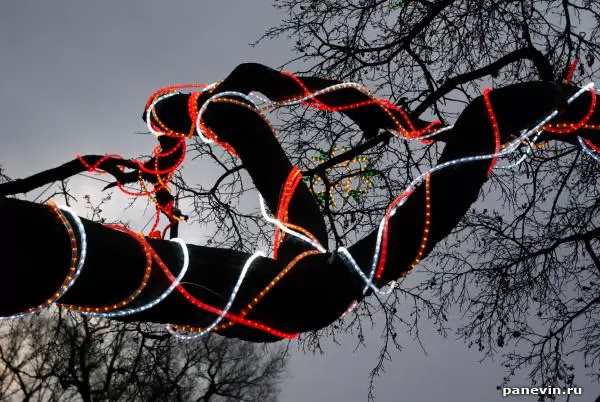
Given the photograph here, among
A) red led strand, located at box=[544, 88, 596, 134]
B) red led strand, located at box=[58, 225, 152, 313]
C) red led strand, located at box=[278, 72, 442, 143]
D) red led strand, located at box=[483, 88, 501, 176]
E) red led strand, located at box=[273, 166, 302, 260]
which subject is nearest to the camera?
red led strand, located at box=[58, 225, 152, 313]

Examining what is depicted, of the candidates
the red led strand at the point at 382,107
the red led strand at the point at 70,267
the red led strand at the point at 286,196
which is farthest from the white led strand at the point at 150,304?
the red led strand at the point at 382,107

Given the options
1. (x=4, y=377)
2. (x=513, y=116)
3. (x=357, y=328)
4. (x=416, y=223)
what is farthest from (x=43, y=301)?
(x=4, y=377)

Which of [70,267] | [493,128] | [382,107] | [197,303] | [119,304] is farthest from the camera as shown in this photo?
[382,107]

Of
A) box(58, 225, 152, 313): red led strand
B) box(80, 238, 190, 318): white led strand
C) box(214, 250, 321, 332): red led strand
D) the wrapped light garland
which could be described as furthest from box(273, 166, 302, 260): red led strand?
box(58, 225, 152, 313): red led strand

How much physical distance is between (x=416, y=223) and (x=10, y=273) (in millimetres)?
1513

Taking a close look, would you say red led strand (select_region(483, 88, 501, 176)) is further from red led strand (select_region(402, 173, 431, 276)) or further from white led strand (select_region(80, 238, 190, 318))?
white led strand (select_region(80, 238, 190, 318))

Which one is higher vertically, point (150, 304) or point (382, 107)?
point (382, 107)

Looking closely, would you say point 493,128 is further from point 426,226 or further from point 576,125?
point 576,125

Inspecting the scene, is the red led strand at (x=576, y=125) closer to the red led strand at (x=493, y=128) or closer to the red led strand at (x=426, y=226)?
the red led strand at (x=493, y=128)

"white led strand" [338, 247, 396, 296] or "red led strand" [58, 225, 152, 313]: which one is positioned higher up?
"white led strand" [338, 247, 396, 296]

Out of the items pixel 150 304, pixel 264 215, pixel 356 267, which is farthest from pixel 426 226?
pixel 150 304

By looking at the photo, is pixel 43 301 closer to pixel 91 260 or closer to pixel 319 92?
pixel 91 260

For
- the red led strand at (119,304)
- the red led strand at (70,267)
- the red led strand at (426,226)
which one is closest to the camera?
the red led strand at (70,267)

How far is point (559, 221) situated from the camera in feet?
18.8
